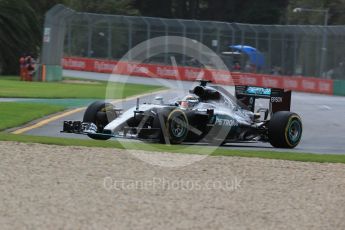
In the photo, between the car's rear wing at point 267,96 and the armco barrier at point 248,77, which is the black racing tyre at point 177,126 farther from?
the armco barrier at point 248,77

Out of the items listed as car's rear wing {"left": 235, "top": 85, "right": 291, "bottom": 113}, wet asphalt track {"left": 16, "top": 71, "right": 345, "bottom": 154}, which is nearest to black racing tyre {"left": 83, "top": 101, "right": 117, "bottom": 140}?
wet asphalt track {"left": 16, "top": 71, "right": 345, "bottom": 154}

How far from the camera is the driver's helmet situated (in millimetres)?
15446

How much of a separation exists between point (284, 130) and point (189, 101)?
1914 millimetres

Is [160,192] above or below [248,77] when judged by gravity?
below

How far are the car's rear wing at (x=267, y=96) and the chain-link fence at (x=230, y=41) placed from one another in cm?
3446

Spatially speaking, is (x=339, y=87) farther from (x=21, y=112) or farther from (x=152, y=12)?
(x=152, y=12)

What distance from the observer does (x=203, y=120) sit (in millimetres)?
15375

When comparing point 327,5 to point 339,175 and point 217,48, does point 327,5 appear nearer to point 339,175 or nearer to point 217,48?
point 217,48

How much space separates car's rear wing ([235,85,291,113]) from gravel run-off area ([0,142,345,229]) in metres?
4.37

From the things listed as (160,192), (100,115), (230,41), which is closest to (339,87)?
(230,41)

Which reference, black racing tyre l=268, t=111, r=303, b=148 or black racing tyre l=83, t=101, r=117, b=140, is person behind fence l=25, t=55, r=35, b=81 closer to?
black racing tyre l=83, t=101, r=117, b=140

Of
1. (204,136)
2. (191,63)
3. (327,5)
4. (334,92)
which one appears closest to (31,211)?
(204,136)

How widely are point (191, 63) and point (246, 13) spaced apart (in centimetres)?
3894

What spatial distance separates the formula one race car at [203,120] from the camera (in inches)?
575
